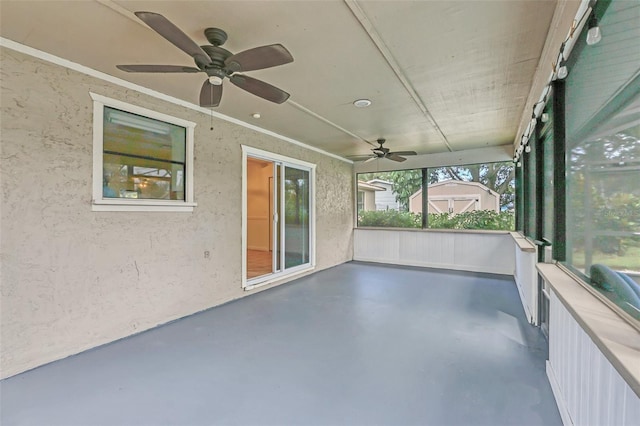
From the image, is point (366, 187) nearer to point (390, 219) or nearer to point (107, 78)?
point (390, 219)

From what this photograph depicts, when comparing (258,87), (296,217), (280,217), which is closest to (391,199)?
(296,217)

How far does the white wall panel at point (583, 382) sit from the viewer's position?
984 mm

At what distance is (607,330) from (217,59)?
8.53ft

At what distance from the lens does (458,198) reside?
6.26 metres

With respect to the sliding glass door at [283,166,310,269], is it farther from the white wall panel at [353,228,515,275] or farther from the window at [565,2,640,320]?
the window at [565,2,640,320]

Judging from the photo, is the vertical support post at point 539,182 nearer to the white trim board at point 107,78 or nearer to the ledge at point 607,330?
the ledge at point 607,330

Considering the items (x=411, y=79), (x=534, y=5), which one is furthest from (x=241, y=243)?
(x=534, y=5)

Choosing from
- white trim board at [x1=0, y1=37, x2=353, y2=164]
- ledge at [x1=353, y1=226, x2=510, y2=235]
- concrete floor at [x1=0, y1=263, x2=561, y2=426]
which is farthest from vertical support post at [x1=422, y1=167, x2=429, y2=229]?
white trim board at [x1=0, y1=37, x2=353, y2=164]

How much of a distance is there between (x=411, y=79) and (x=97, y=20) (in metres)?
2.60

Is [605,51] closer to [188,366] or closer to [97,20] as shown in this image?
[97,20]

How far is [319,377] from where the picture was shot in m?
2.15

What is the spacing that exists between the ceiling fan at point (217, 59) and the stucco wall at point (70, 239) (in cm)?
97

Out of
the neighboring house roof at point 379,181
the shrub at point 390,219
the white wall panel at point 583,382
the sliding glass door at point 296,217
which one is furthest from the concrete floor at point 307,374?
the neighboring house roof at point 379,181

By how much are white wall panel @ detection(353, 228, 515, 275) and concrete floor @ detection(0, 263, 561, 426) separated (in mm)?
2418
